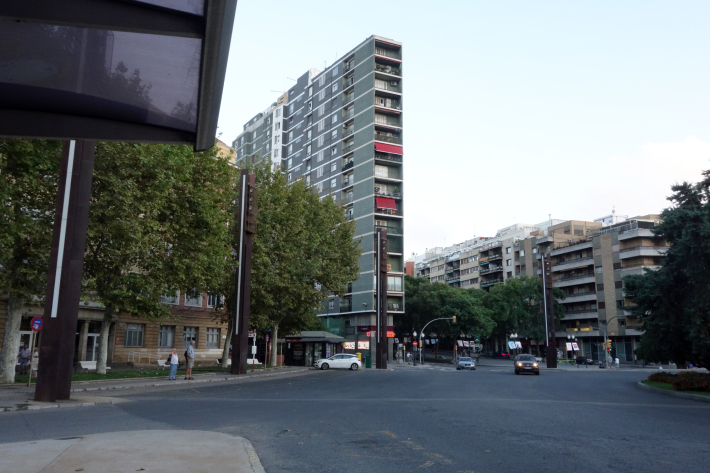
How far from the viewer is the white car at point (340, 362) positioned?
46406 mm

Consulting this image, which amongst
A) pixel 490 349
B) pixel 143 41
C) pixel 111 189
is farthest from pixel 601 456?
pixel 490 349

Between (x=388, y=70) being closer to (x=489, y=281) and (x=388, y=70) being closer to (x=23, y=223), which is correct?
(x=489, y=281)

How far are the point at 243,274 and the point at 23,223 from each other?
44.1 feet

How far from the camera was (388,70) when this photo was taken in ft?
246

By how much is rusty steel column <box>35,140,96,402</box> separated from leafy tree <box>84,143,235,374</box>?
6.48 meters

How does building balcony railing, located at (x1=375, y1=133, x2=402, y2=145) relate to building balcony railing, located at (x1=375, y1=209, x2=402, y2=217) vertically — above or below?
above

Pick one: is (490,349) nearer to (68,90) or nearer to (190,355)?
(190,355)

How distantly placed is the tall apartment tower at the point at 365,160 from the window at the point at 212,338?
21453 mm

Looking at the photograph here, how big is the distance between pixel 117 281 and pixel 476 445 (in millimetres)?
21795

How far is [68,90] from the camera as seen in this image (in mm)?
4680

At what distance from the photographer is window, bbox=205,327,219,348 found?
49.5 metres

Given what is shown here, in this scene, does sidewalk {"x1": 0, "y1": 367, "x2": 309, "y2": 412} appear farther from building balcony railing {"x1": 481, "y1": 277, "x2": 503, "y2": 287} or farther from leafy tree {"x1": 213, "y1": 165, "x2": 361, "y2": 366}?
building balcony railing {"x1": 481, "y1": 277, "x2": 503, "y2": 287}

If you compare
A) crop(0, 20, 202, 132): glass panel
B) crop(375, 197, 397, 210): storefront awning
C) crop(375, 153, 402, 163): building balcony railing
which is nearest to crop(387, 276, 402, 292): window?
crop(375, 197, 397, 210): storefront awning

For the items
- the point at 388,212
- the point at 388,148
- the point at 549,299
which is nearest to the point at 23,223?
the point at 549,299
